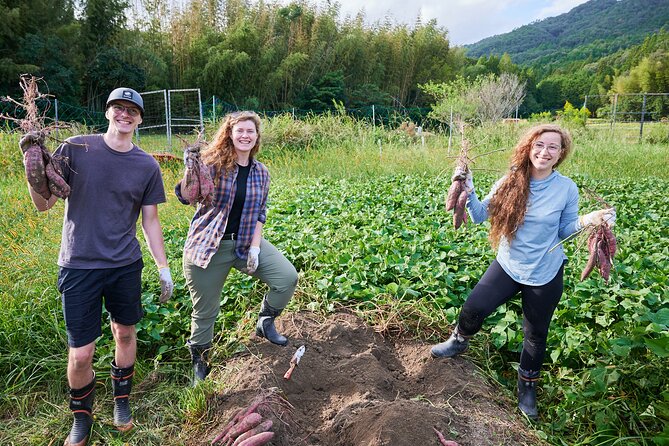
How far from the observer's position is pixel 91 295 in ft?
7.54

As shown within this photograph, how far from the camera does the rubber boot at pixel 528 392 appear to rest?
2.65m

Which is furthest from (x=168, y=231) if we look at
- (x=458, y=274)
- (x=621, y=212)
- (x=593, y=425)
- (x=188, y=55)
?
(x=188, y=55)

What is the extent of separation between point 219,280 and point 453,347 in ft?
4.75

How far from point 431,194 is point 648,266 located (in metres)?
3.37

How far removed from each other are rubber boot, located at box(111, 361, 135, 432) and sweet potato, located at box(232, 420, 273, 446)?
749 mm

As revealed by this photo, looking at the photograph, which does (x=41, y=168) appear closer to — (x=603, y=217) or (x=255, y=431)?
(x=255, y=431)

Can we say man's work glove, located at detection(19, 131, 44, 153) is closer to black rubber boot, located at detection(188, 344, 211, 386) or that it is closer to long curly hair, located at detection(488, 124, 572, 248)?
black rubber boot, located at detection(188, 344, 211, 386)

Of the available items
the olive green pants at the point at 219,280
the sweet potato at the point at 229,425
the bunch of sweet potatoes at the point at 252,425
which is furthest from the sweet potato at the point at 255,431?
the olive green pants at the point at 219,280

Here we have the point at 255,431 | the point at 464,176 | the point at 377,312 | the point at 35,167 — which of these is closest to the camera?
the point at 35,167

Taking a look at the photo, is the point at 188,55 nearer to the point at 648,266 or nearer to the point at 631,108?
the point at 648,266

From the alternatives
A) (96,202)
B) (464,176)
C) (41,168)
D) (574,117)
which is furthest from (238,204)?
(574,117)

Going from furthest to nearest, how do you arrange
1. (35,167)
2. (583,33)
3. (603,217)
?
(583,33)
(603,217)
(35,167)

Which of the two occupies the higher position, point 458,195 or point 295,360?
point 458,195

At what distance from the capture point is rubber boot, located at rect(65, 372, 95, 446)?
241 centimetres
